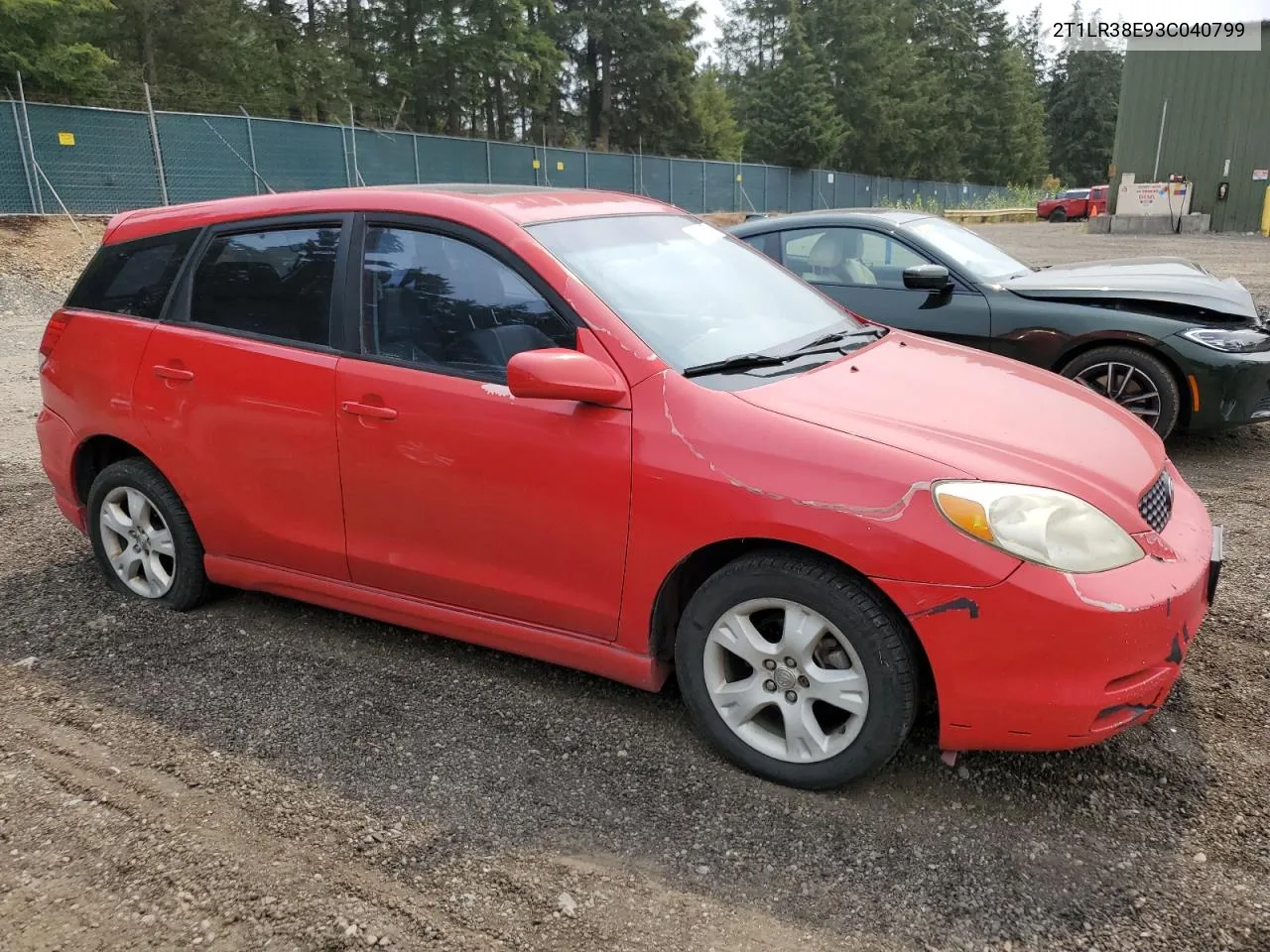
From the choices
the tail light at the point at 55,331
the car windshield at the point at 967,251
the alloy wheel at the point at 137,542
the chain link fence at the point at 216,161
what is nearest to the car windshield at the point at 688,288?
the alloy wheel at the point at 137,542

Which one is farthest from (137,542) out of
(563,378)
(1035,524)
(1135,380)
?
(1135,380)

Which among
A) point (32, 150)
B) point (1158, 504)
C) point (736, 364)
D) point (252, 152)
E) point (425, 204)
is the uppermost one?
point (252, 152)

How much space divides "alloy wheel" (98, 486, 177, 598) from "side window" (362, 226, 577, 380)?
1.44 metres

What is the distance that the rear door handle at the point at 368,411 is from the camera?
324 cm

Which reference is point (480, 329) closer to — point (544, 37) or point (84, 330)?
point (84, 330)

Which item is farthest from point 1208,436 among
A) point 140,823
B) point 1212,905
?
point 140,823

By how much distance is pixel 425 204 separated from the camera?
3.35 metres

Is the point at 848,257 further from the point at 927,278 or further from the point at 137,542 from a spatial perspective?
the point at 137,542

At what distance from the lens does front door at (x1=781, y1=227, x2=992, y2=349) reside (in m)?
6.23

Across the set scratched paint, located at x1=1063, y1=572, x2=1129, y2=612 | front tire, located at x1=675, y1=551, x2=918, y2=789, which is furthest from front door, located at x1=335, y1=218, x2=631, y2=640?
scratched paint, located at x1=1063, y1=572, x2=1129, y2=612

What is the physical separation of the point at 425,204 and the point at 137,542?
2.02 metres

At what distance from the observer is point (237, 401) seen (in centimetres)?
360

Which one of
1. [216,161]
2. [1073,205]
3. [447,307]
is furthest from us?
[1073,205]

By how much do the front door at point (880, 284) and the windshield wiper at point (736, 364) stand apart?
3.46m
